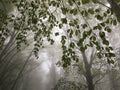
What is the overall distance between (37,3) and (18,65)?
2242 centimetres

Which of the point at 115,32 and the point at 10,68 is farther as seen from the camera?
the point at 10,68

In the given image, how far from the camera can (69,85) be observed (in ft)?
45.0

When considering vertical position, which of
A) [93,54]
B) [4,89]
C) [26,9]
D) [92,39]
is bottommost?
[4,89]

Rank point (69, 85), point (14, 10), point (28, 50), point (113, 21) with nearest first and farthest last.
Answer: point (113, 21) → point (69, 85) → point (14, 10) → point (28, 50)

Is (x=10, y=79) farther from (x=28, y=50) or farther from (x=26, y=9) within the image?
(x=26, y=9)

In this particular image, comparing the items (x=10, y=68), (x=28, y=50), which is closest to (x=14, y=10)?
(x=28, y=50)

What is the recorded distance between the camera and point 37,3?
4.81 metres

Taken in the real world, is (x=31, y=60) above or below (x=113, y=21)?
below

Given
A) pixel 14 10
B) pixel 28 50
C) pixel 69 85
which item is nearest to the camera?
pixel 69 85

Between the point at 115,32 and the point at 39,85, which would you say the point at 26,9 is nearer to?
the point at 115,32

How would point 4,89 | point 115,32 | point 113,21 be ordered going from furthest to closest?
point 4,89, point 115,32, point 113,21

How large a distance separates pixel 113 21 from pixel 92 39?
17.8 inches

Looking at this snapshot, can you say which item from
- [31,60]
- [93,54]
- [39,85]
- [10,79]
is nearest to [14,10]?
[93,54]

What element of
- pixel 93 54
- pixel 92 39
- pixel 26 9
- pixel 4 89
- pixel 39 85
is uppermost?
pixel 26 9
